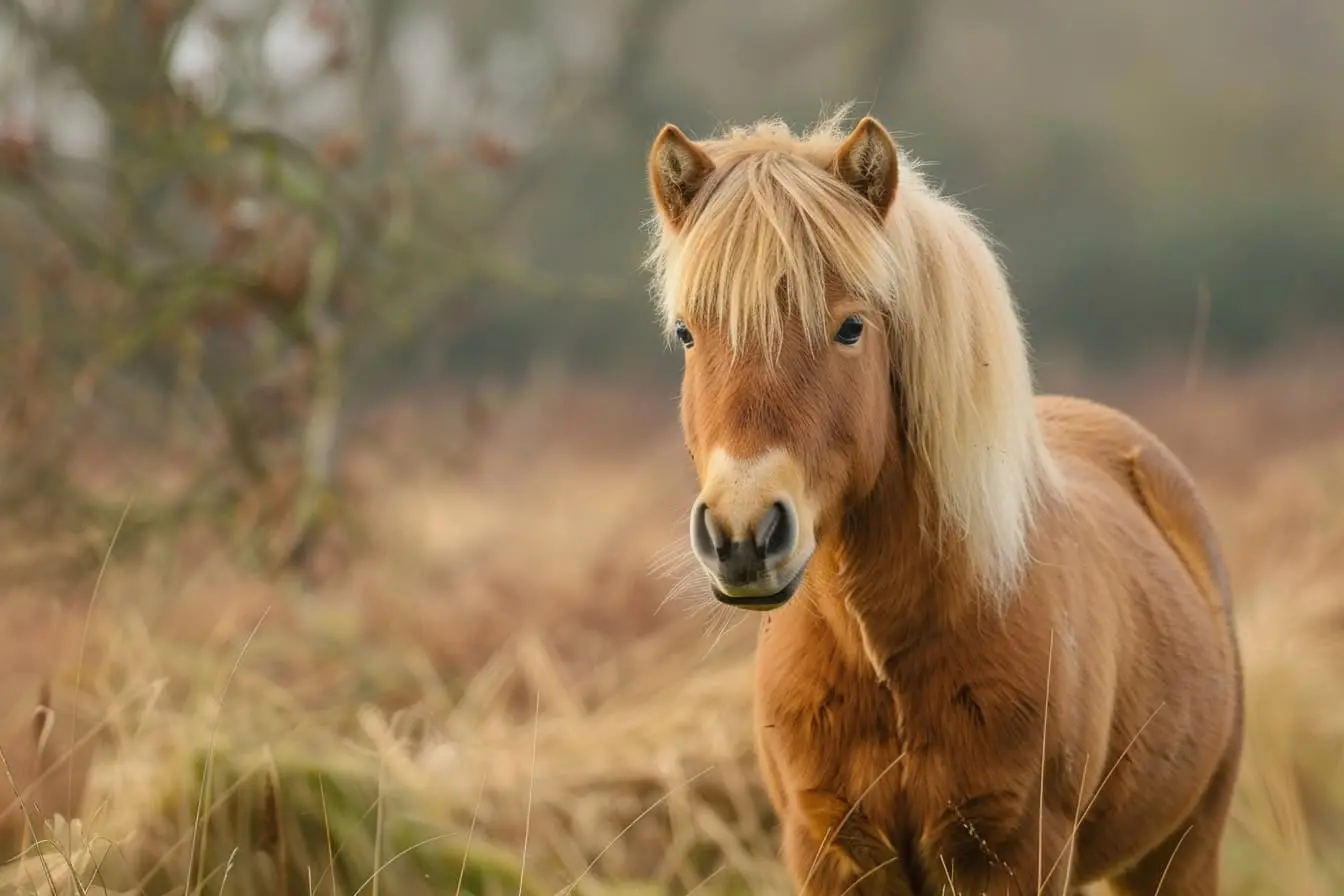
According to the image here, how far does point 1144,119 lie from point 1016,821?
14401mm

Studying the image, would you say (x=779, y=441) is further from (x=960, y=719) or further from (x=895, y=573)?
(x=960, y=719)

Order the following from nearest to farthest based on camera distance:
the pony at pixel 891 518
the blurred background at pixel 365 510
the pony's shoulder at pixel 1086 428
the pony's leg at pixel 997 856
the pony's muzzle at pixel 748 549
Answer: the pony's muzzle at pixel 748 549 → the pony at pixel 891 518 → the pony's leg at pixel 997 856 → the blurred background at pixel 365 510 → the pony's shoulder at pixel 1086 428

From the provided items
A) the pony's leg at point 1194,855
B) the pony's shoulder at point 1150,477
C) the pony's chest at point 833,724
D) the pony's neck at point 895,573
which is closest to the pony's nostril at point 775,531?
the pony's neck at point 895,573

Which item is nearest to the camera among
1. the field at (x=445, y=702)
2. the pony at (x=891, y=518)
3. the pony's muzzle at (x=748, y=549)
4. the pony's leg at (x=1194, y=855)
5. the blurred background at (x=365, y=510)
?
the pony's muzzle at (x=748, y=549)

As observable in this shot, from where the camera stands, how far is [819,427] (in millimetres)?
2305

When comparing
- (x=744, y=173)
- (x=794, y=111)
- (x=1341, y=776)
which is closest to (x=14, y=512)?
(x=744, y=173)

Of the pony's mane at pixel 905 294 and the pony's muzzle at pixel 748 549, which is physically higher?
the pony's mane at pixel 905 294

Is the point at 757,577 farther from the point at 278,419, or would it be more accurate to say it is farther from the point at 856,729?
the point at 278,419

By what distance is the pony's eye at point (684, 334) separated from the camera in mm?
2513

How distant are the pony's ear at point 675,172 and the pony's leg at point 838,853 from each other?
3.50ft

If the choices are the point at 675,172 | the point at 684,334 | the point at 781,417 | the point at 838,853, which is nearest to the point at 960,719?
the point at 838,853

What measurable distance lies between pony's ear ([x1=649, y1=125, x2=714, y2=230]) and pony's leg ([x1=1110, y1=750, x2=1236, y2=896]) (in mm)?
1915

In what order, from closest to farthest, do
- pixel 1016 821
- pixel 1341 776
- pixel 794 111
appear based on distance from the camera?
pixel 1016 821 < pixel 1341 776 < pixel 794 111

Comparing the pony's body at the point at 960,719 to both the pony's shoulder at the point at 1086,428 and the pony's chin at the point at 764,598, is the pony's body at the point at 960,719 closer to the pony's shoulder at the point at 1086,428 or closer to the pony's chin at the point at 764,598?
the pony's chin at the point at 764,598
